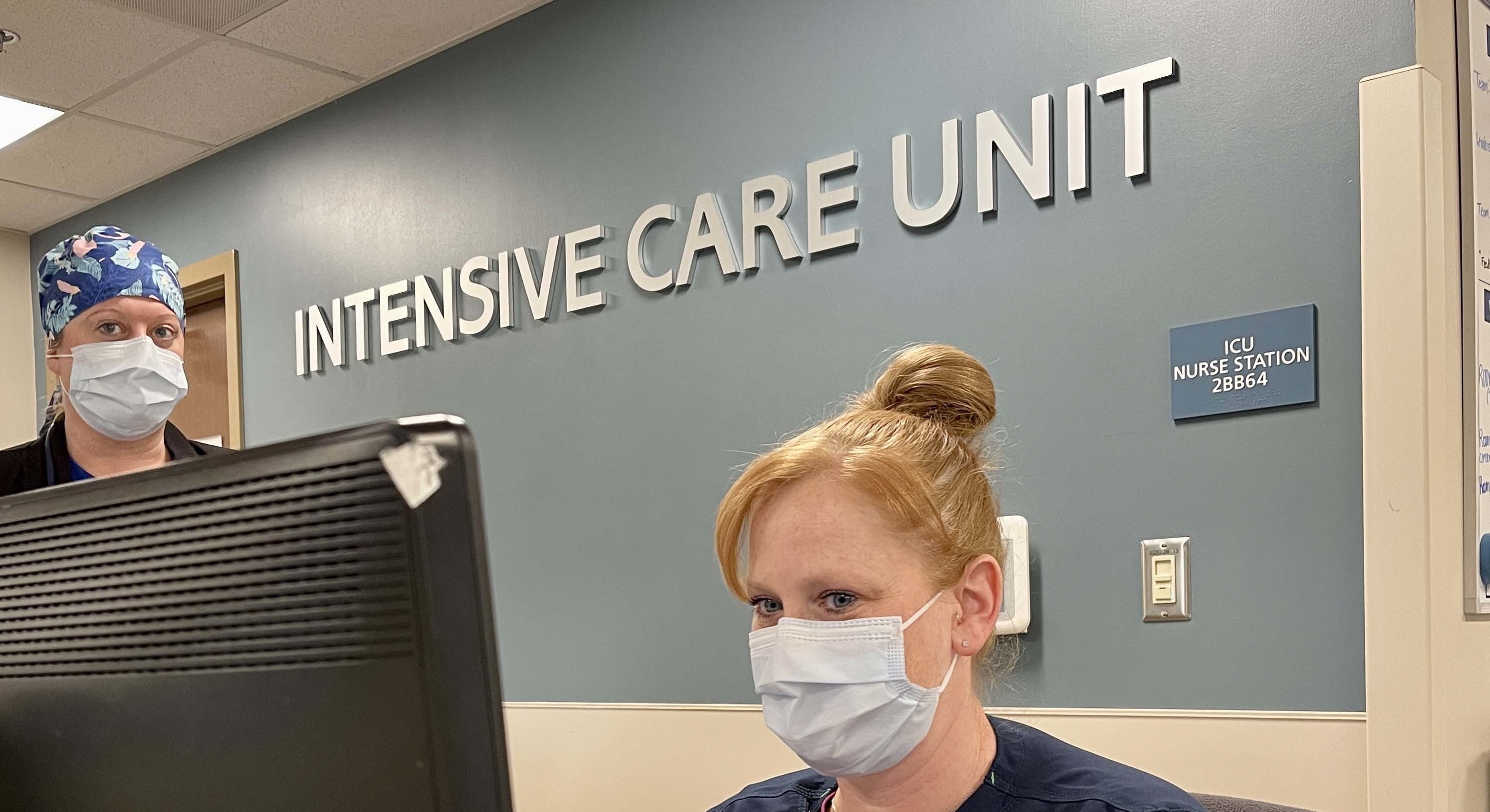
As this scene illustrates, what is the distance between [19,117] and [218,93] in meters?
0.61

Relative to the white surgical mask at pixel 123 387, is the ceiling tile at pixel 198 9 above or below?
above

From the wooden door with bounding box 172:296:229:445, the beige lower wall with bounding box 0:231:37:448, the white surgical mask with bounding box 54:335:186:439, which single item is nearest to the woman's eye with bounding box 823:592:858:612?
the white surgical mask with bounding box 54:335:186:439

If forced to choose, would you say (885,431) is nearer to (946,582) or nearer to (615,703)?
(946,582)

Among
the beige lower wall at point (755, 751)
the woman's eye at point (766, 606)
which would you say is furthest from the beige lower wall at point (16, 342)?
the woman's eye at point (766, 606)

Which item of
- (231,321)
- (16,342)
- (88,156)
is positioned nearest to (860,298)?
(231,321)

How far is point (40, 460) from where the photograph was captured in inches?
69.1

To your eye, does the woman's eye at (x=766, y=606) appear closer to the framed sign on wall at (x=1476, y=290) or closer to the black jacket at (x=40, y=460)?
the black jacket at (x=40, y=460)

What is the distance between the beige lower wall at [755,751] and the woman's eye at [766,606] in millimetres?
309

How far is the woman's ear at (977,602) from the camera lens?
145 cm

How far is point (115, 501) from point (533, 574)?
267cm

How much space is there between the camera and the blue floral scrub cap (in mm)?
1734

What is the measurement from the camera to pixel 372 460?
0.43m

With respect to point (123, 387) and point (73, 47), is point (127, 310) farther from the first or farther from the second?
point (73, 47)

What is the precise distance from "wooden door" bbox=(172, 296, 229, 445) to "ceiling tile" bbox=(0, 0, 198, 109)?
0.81 metres
